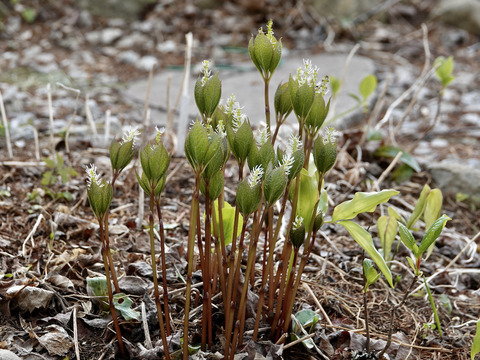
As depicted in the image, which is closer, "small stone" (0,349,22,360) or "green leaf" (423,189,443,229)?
"small stone" (0,349,22,360)

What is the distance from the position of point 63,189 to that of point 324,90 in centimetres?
137

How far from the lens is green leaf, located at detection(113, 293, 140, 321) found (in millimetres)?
1400

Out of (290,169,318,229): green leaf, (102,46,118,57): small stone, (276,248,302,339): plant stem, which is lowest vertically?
(276,248,302,339): plant stem

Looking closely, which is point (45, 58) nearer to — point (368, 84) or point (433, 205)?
point (368, 84)

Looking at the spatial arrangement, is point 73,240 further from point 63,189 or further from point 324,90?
point 324,90

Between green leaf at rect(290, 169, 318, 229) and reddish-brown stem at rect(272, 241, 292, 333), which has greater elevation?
green leaf at rect(290, 169, 318, 229)

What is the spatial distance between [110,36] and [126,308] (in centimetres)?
457

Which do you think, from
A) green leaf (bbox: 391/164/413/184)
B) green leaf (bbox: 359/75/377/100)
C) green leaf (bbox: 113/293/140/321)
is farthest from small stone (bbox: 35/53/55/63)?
green leaf (bbox: 113/293/140/321)

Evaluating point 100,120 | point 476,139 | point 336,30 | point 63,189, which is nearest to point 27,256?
point 63,189

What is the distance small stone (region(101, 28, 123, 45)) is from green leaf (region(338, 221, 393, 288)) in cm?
473

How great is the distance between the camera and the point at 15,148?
112 inches

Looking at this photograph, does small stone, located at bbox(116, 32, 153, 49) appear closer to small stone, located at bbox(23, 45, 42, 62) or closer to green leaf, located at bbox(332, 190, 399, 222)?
small stone, located at bbox(23, 45, 42, 62)

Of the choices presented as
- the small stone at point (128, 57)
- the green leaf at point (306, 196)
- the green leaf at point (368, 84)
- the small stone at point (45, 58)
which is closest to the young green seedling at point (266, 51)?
the green leaf at point (306, 196)

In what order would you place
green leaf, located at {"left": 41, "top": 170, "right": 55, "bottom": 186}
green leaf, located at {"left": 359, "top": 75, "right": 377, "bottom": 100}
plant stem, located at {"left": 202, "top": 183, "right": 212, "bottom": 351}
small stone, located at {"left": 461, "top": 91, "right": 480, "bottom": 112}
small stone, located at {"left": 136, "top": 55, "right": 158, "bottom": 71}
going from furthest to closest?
small stone, located at {"left": 136, "top": 55, "right": 158, "bottom": 71}, small stone, located at {"left": 461, "top": 91, "right": 480, "bottom": 112}, green leaf, located at {"left": 359, "top": 75, "right": 377, "bottom": 100}, green leaf, located at {"left": 41, "top": 170, "right": 55, "bottom": 186}, plant stem, located at {"left": 202, "top": 183, "right": 212, "bottom": 351}
